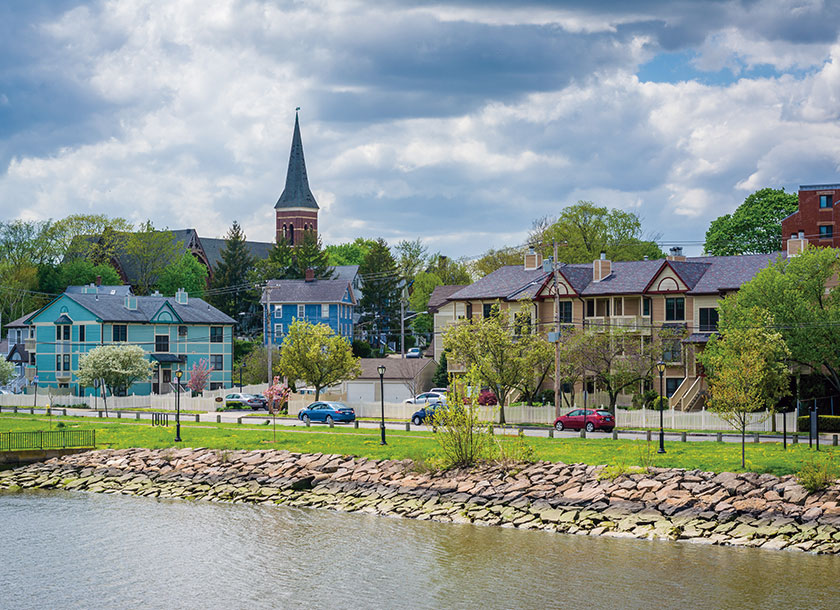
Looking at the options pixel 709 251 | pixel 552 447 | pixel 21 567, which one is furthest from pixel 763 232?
pixel 21 567

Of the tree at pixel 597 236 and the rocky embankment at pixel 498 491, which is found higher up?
the tree at pixel 597 236

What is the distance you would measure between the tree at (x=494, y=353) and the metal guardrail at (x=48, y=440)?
68.6 feet

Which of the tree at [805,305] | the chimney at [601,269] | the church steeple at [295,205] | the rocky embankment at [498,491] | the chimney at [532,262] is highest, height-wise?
the church steeple at [295,205]

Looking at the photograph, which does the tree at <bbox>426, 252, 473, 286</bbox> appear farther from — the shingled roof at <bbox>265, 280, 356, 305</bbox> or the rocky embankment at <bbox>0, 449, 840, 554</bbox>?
the rocky embankment at <bbox>0, 449, 840, 554</bbox>

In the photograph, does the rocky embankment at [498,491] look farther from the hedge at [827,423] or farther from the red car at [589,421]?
the hedge at [827,423]

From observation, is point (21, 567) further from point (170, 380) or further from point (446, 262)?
point (446, 262)

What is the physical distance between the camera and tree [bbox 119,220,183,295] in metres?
131

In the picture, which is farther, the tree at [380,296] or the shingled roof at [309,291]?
the tree at [380,296]

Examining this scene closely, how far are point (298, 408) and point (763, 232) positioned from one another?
2115 inches

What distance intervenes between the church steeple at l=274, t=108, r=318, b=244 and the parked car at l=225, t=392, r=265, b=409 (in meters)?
88.8

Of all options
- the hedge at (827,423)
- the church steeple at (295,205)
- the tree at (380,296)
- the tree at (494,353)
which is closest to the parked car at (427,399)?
the tree at (494,353)

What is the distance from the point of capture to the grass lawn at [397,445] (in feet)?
136

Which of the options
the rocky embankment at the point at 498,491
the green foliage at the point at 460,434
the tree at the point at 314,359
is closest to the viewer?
the rocky embankment at the point at 498,491

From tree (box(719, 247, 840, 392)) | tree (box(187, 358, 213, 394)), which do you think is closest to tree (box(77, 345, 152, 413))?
tree (box(187, 358, 213, 394))
